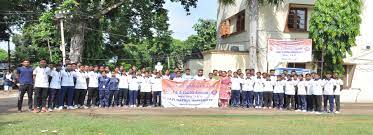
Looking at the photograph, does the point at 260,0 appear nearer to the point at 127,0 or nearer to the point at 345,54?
the point at 345,54

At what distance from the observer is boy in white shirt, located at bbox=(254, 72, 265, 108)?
23.3 m

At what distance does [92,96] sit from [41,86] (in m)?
3.37

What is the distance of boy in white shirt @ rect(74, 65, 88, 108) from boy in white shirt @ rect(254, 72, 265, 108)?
23.5 ft

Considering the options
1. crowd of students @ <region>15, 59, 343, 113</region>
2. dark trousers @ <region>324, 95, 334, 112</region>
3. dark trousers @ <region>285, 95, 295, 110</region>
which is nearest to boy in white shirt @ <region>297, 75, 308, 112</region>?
crowd of students @ <region>15, 59, 343, 113</region>

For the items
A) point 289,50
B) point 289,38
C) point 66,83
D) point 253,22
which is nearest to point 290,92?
point 289,50

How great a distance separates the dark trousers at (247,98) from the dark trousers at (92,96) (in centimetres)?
620

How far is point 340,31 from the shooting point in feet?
97.9

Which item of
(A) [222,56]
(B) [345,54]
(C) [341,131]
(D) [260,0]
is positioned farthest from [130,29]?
(C) [341,131]

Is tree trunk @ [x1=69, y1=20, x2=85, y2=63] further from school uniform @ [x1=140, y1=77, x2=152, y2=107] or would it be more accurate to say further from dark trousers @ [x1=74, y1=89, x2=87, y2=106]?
dark trousers @ [x1=74, y1=89, x2=87, y2=106]

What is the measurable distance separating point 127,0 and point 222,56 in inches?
305

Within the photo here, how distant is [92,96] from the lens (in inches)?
838

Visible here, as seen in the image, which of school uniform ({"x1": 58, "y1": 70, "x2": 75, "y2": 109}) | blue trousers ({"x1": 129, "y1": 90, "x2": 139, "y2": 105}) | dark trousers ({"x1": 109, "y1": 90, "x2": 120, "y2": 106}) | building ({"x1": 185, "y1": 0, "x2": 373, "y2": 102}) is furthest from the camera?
building ({"x1": 185, "y1": 0, "x2": 373, "y2": 102})

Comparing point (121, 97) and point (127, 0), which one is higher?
point (127, 0)

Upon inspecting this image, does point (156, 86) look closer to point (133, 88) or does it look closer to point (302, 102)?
point (133, 88)
